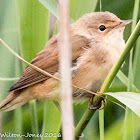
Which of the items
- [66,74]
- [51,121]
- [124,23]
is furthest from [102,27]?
→ [66,74]

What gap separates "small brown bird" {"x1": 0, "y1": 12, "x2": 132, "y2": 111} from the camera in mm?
992

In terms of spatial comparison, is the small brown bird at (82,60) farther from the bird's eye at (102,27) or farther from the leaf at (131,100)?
the leaf at (131,100)

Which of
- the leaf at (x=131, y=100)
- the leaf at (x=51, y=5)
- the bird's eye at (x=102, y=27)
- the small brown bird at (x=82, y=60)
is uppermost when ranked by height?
the leaf at (x=51, y=5)

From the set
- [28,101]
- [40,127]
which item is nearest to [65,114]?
[40,127]

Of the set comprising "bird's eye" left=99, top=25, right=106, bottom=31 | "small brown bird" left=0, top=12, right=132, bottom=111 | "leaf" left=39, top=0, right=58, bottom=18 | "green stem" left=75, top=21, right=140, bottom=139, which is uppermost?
"leaf" left=39, top=0, right=58, bottom=18

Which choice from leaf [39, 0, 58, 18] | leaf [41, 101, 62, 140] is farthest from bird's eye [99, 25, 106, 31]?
leaf [41, 101, 62, 140]

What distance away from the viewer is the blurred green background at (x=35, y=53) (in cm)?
92

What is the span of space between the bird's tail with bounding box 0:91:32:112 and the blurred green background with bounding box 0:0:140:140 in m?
0.02

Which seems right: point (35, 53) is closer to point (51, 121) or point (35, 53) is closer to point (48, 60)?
point (48, 60)

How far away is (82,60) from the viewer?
1.01 m

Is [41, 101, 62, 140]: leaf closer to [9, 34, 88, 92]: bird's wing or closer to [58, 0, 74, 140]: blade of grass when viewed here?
[9, 34, 88, 92]: bird's wing

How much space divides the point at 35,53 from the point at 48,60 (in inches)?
3.1

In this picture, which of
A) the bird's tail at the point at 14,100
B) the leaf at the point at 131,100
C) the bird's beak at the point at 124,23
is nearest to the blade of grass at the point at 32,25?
the bird's tail at the point at 14,100

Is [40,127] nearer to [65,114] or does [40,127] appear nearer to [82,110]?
[82,110]
